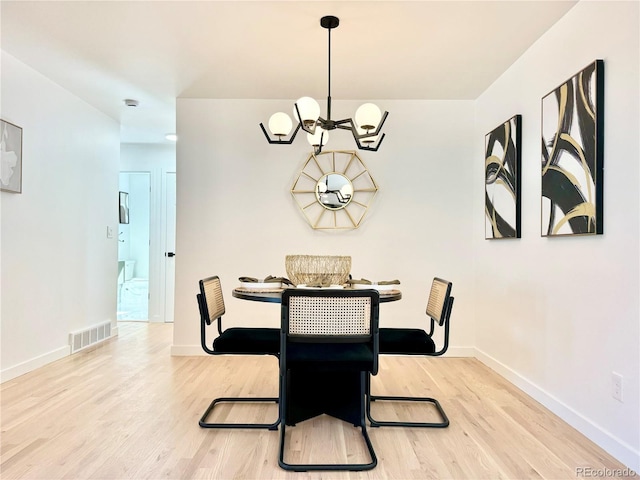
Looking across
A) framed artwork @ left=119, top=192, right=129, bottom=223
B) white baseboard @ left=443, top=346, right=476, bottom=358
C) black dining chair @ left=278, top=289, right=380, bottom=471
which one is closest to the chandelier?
black dining chair @ left=278, top=289, right=380, bottom=471

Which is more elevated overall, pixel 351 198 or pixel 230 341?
pixel 351 198

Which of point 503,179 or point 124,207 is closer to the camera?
point 503,179

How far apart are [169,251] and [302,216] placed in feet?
8.42

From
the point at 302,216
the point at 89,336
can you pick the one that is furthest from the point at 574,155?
the point at 89,336

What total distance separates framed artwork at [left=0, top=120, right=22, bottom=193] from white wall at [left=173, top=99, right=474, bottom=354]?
3.95 ft

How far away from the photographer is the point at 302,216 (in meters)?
3.86

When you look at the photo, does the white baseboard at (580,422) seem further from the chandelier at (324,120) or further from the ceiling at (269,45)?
the ceiling at (269,45)

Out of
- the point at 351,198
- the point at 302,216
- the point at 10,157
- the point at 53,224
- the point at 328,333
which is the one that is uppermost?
the point at 10,157

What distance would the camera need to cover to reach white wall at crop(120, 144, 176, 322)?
5551 millimetres

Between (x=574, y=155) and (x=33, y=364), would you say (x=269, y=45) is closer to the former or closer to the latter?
(x=574, y=155)

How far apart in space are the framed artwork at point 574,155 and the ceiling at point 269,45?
1.66ft

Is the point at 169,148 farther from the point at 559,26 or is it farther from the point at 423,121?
the point at 559,26

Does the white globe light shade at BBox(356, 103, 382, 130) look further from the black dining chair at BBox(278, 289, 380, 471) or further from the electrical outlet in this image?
the electrical outlet
